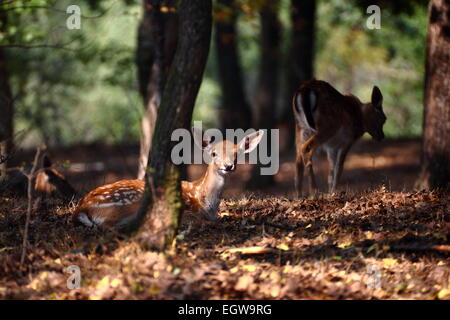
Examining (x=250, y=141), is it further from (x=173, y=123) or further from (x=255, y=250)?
(x=255, y=250)

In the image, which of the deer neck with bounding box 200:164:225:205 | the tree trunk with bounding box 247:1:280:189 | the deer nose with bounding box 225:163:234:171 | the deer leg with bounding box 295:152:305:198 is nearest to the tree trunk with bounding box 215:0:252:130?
→ the tree trunk with bounding box 247:1:280:189

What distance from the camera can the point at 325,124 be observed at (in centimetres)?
1084

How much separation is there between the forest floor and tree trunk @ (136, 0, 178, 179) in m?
3.33

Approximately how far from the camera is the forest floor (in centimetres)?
618

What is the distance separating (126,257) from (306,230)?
2229 mm

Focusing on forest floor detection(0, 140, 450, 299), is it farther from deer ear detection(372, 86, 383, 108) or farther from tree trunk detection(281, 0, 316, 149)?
tree trunk detection(281, 0, 316, 149)

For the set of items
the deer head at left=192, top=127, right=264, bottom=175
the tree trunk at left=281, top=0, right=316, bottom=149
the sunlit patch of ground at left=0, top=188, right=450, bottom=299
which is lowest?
the sunlit patch of ground at left=0, top=188, right=450, bottom=299

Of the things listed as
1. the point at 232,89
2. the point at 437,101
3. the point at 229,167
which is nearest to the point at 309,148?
the point at 437,101
